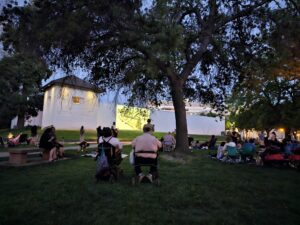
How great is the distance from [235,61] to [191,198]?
10334 mm

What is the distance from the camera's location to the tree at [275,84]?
12.3 meters

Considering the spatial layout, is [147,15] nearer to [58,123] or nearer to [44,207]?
[44,207]

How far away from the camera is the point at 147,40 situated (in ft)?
32.8

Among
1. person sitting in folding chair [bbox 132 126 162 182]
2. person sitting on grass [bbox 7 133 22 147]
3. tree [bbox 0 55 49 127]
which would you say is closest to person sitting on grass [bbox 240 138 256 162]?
person sitting in folding chair [bbox 132 126 162 182]

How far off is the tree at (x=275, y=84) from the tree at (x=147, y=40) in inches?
32.4

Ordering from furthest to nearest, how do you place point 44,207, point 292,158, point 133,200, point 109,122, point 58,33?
1. point 109,122
2. point 292,158
3. point 58,33
4. point 133,200
5. point 44,207

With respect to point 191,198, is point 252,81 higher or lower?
higher

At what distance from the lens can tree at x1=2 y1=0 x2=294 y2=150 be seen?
9.70 m

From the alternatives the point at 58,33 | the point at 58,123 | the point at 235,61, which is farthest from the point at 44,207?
the point at 58,123

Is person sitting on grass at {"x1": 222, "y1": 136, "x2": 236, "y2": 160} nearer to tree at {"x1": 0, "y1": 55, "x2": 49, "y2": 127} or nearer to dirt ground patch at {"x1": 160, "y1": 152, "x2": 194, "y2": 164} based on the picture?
dirt ground patch at {"x1": 160, "y1": 152, "x2": 194, "y2": 164}

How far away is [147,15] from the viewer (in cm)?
1037

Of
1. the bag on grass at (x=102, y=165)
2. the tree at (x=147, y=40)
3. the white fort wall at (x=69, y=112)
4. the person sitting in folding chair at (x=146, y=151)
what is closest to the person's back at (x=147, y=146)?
the person sitting in folding chair at (x=146, y=151)

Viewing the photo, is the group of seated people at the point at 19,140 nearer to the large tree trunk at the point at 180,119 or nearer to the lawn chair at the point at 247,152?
the large tree trunk at the point at 180,119

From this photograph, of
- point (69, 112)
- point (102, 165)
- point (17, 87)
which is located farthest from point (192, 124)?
point (102, 165)
